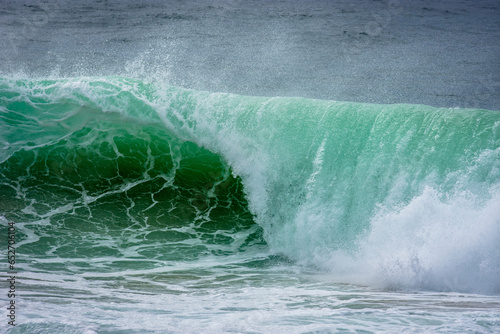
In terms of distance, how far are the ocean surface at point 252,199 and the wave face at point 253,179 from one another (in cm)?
2

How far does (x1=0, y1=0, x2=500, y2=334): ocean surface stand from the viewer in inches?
156

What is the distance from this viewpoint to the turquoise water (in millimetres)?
3916

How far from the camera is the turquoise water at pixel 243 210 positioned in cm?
392

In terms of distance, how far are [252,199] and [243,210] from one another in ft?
0.74

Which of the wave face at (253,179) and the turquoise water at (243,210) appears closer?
the turquoise water at (243,210)

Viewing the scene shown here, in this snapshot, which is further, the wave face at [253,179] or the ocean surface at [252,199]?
the wave face at [253,179]

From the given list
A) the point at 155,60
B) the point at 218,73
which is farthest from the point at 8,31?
the point at 218,73

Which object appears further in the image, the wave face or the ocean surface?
the wave face

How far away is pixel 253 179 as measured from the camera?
653 centimetres

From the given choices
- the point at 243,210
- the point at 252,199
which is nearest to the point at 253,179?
the point at 252,199

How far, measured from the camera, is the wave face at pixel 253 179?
502 centimetres

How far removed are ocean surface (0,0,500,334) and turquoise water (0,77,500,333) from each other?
0.07ft

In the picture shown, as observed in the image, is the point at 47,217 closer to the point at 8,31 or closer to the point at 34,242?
the point at 34,242

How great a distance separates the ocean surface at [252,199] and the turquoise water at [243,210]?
0.07 ft
